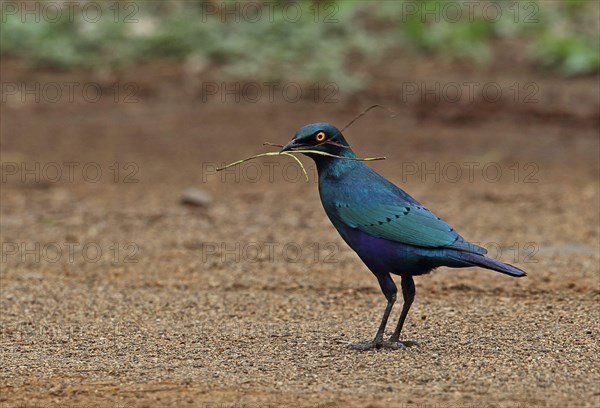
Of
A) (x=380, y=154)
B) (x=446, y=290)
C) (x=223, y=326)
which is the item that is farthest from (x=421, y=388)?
(x=380, y=154)

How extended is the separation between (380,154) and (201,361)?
7650 mm

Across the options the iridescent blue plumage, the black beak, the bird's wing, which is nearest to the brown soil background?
the iridescent blue plumage

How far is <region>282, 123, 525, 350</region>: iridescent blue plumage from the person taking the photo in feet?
18.2

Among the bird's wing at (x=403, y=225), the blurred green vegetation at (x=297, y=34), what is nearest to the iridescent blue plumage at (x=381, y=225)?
the bird's wing at (x=403, y=225)

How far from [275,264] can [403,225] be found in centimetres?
289

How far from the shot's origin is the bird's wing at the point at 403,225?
219 inches

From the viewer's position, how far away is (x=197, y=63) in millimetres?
15445

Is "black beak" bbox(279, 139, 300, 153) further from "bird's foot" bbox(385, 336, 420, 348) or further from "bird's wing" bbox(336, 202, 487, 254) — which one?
"bird's foot" bbox(385, 336, 420, 348)

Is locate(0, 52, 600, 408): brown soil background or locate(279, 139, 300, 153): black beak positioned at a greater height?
locate(279, 139, 300, 153): black beak

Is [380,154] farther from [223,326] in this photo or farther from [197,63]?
[223,326]

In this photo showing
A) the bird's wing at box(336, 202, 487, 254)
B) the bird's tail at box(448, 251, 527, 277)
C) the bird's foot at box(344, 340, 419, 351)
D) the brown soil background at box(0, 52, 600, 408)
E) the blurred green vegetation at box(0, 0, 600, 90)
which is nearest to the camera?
the brown soil background at box(0, 52, 600, 408)

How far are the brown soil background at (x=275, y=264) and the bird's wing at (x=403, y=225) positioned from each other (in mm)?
568

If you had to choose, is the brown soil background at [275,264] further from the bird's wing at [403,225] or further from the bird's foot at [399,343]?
the bird's wing at [403,225]

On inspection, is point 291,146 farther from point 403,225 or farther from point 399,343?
point 399,343
